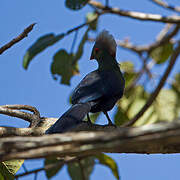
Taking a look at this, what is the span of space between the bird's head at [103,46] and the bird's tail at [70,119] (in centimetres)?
93

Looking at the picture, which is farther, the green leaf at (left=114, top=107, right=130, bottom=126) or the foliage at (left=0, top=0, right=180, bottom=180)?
the green leaf at (left=114, top=107, right=130, bottom=126)

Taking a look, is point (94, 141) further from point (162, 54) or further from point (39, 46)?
point (162, 54)

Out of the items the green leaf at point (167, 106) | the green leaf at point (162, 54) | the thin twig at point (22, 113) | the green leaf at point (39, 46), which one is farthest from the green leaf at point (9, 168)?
the green leaf at point (162, 54)

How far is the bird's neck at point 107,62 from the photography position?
414 centimetres

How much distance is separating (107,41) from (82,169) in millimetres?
2285

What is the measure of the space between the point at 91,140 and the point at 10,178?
5.93 feet

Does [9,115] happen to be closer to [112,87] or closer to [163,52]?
[112,87]

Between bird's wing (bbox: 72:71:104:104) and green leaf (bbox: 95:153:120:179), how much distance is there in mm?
1122

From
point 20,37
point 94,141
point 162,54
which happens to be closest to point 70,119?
point 20,37

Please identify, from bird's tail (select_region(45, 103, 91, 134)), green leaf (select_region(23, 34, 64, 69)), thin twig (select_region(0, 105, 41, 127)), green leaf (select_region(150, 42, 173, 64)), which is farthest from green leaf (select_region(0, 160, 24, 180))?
green leaf (select_region(150, 42, 173, 64))

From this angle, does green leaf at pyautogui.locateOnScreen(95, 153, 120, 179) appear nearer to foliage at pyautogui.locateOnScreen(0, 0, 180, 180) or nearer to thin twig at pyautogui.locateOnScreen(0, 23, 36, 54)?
foliage at pyautogui.locateOnScreen(0, 0, 180, 180)

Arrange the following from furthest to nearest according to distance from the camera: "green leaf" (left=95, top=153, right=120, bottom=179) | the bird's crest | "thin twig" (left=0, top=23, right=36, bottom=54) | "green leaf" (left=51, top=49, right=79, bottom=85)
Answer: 1. the bird's crest
2. "thin twig" (left=0, top=23, right=36, bottom=54)
3. "green leaf" (left=51, top=49, right=79, bottom=85)
4. "green leaf" (left=95, top=153, right=120, bottom=179)

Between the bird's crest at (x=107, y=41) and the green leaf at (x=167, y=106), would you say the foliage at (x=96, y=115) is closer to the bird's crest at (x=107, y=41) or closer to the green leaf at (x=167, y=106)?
the green leaf at (x=167, y=106)

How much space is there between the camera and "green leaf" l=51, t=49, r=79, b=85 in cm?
232
